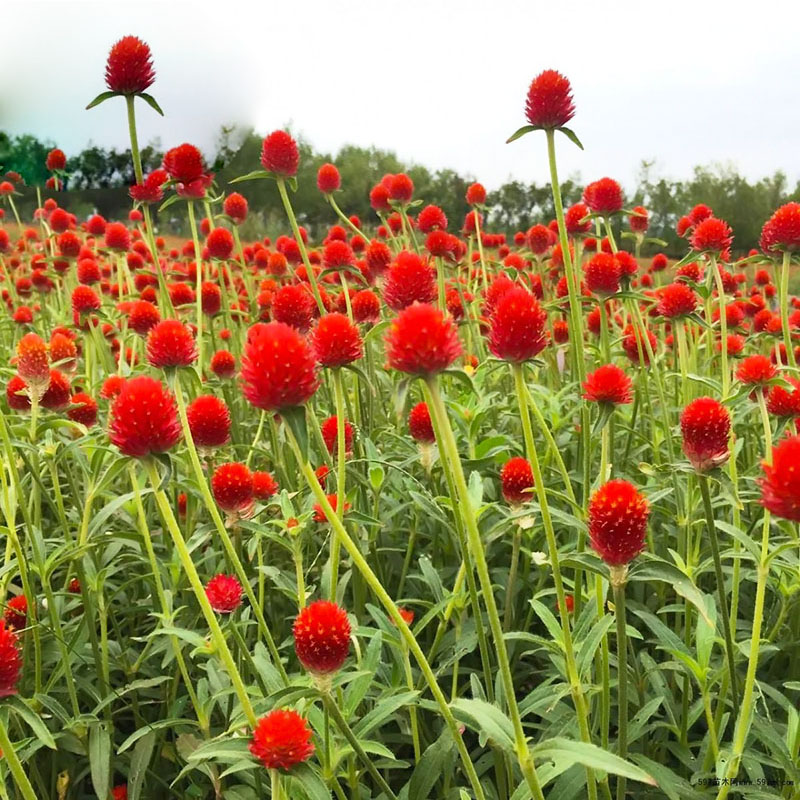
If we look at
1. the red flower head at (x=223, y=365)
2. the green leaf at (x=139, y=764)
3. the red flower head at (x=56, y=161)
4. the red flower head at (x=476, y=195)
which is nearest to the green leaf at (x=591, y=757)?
the green leaf at (x=139, y=764)

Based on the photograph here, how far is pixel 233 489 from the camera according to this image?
68.9 inches

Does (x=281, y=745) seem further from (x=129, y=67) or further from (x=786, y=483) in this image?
(x=129, y=67)

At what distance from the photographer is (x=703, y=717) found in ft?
6.68

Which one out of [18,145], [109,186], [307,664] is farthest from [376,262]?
[109,186]

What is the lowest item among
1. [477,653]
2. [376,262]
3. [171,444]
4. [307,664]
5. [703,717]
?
[703,717]

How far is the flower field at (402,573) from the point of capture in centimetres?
121

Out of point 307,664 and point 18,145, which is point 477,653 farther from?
point 18,145

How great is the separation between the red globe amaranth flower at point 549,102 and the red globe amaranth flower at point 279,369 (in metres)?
1.00

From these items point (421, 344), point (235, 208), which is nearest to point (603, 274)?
point (421, 344)

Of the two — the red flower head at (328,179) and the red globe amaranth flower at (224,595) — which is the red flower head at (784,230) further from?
the red flower head at (328,179)

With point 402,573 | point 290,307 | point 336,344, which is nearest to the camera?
point 336,344

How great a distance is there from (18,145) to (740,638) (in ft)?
64.6

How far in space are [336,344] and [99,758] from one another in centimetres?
118

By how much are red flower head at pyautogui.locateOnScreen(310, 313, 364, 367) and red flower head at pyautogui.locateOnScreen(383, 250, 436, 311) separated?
0.25 m
